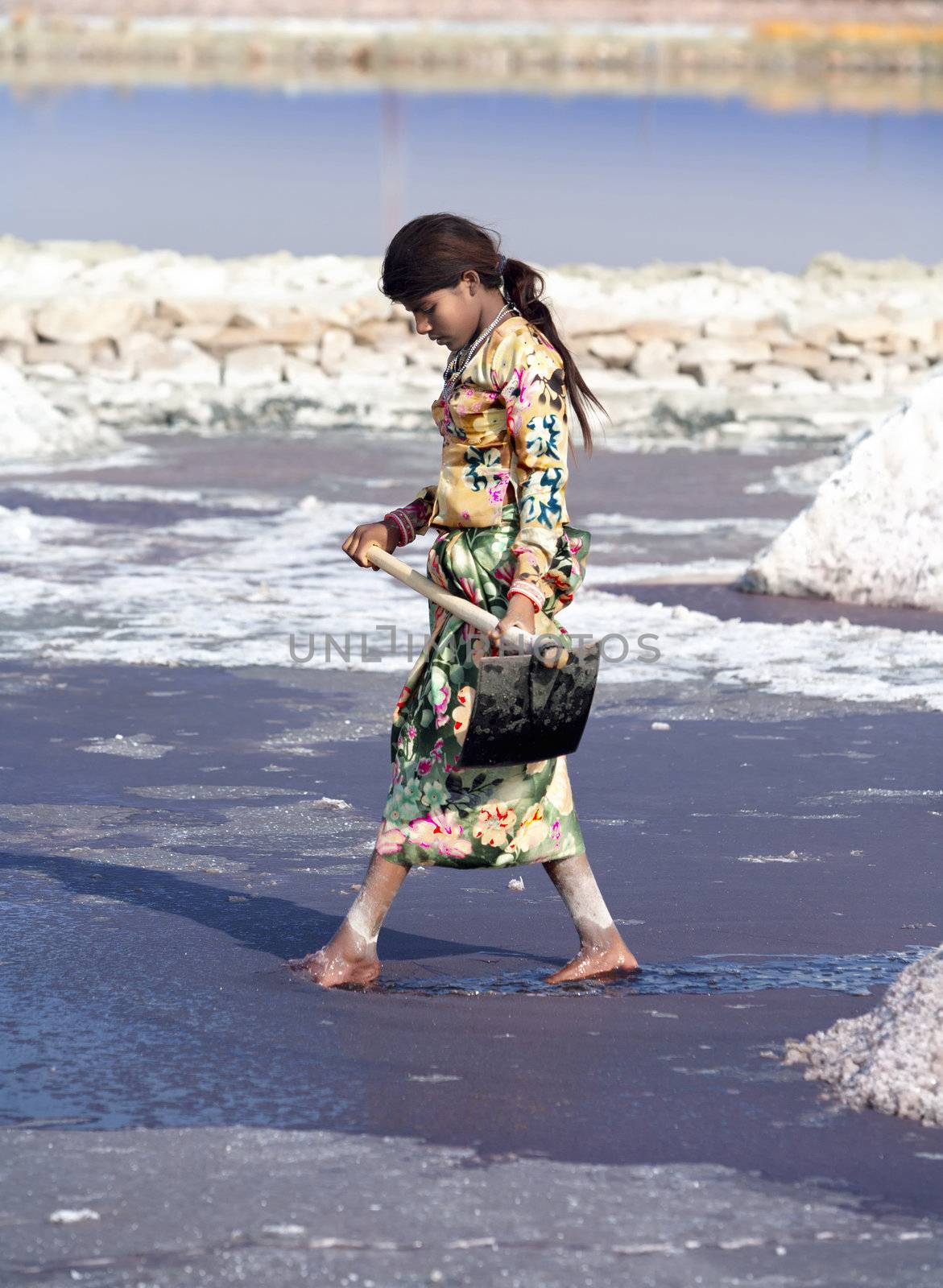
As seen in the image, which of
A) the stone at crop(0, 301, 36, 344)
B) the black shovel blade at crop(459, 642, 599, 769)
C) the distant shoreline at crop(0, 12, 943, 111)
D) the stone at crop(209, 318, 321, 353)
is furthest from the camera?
the distant shoreline at crop(0, 12, 943, 111)

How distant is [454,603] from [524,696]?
9.3 inches

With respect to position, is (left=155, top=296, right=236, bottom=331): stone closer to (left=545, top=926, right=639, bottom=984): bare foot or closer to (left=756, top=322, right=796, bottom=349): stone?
(left=756, top=322, right=796, bottom=349): stone

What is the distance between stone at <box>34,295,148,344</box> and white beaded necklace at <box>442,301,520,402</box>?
12.3 metres

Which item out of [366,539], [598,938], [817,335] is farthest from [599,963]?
[817,335]

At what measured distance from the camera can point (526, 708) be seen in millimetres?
3891

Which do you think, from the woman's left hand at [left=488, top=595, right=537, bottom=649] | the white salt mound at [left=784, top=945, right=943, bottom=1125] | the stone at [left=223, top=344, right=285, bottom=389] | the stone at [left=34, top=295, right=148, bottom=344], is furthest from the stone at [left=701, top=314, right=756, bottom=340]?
the white salt mound at [left=784, top=945, right=943, bottom=1125]

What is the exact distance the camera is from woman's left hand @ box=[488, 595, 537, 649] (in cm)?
388

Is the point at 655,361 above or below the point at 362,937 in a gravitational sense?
below

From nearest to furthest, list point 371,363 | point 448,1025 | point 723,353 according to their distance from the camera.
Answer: point 448,1025 < point 371,363 < point 723,353

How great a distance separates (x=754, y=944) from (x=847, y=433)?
9800 millimetres

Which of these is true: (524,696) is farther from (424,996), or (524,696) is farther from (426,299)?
(426,299)

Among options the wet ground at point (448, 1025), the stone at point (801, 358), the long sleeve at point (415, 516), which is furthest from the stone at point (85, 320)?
the long sleeve at point (415, 516)

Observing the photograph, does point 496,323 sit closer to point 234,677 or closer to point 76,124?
point 234,677

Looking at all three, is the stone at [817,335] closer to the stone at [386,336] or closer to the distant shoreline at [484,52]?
the stone at [386,336]
